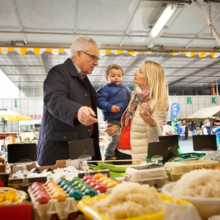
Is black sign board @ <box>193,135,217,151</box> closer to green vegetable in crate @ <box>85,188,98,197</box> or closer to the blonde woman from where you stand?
the blonde woman

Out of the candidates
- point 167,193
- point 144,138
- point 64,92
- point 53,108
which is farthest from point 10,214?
point 144,138

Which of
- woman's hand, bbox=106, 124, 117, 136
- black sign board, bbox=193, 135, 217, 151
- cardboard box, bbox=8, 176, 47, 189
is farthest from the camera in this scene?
woman's hand, bbox=106, 124, 117, 136

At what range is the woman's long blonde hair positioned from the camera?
2037 mm

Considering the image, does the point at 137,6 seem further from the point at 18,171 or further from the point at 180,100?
the point at 180,100

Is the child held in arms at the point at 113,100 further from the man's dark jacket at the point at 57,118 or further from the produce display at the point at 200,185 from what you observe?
the produce display at the point at 200,185

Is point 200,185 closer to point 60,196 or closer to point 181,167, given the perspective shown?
point 181,167

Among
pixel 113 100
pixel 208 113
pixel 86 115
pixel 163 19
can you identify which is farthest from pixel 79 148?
pixel 208 113

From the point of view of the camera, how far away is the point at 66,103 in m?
1.35

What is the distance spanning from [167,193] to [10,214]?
0.49m

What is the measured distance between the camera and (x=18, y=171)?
1197 millimetres

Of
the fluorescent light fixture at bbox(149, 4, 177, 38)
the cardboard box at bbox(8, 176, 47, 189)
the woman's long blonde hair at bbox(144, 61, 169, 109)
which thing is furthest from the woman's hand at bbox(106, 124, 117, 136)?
the fluorescent light fixture at bbox(149, 4, 177, 38)

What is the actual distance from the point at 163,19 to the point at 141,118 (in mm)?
3413

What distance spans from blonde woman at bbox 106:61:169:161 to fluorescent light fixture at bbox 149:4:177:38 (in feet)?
8.63

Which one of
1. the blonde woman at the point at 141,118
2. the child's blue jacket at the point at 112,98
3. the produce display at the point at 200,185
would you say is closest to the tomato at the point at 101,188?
the produce display at the point at 200,185
